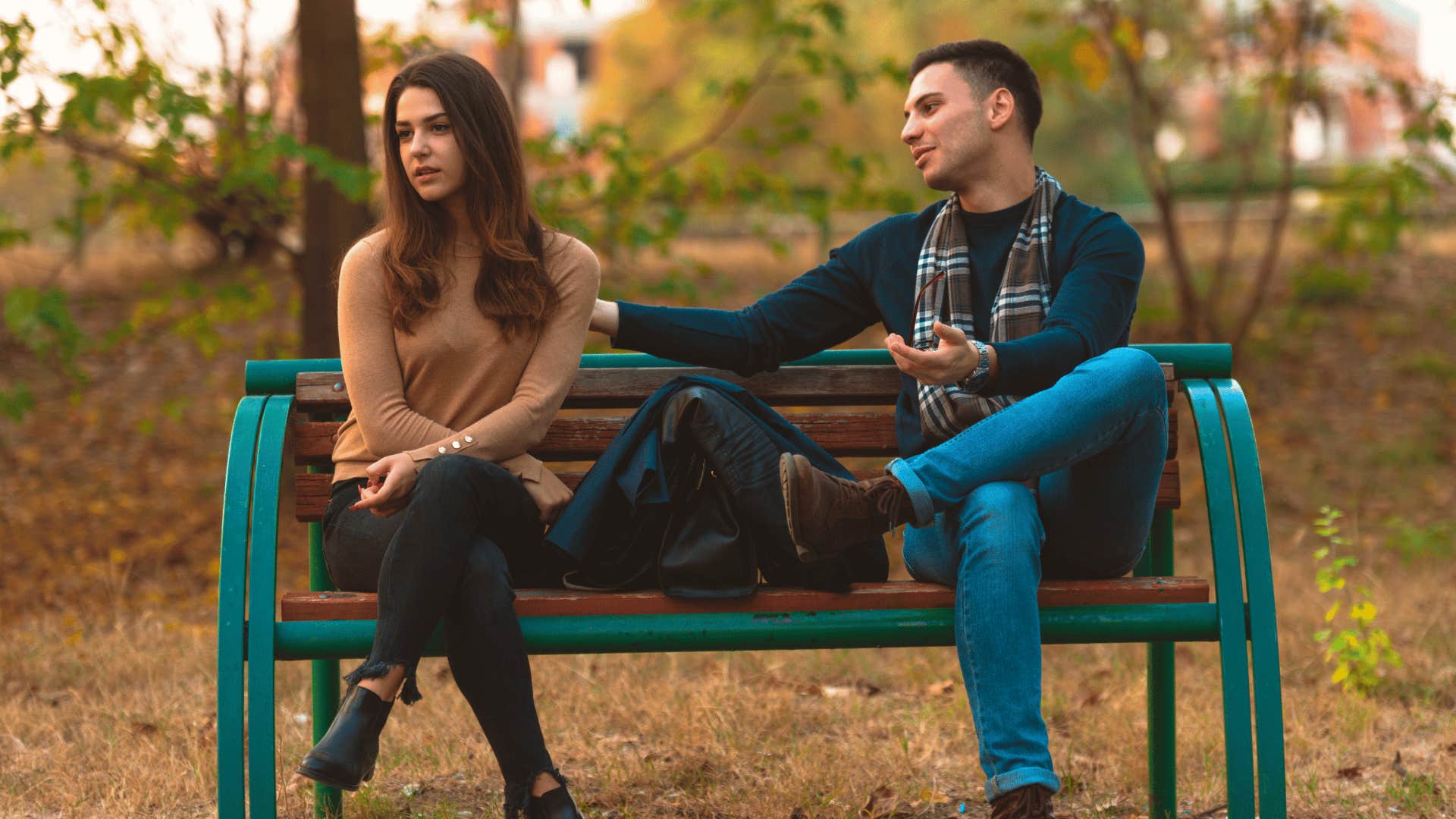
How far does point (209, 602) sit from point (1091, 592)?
422cm

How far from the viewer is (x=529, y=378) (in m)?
3.00

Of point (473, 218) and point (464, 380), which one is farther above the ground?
point (473, 218)

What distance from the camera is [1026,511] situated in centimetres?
270

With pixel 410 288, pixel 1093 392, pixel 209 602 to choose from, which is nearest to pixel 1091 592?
pixel 1093 392

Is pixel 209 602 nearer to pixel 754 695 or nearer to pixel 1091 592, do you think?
pixel 754 695

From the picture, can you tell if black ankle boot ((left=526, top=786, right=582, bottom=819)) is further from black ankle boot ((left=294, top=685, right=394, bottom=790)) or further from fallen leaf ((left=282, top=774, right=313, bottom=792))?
fallen leaf ((left=282, top=774, right=313, bottom=792))

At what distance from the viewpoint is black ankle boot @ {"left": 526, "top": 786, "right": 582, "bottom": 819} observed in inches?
105

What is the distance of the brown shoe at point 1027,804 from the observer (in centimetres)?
248

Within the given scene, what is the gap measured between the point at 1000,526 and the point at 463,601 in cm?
98

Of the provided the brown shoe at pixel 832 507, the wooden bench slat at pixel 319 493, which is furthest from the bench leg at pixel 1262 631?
the brown shoe at pixel 832 507

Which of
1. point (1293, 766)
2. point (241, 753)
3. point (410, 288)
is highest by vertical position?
point (410, 288)

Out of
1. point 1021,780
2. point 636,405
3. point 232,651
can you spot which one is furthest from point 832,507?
point 232,651

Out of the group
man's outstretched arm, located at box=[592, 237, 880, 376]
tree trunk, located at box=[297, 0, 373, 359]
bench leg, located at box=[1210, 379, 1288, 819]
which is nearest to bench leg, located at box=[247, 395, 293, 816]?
man's outstretched arm, located at box=[592, 237, 880, 376]

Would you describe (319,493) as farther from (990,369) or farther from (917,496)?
(990,369)
